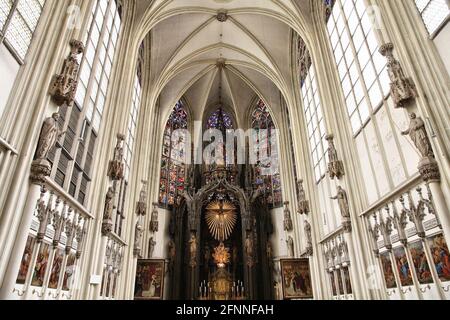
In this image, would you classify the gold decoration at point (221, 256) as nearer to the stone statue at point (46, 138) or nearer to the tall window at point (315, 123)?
the tall window at point (315, 123)

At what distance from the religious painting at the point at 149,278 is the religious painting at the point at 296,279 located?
5458mm

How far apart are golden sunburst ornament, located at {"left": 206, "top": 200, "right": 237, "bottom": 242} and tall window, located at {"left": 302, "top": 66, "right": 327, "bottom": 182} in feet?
25.8

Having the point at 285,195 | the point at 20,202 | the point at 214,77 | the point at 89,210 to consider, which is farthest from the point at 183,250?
the point at 20,202

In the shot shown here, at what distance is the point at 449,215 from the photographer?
6.09m

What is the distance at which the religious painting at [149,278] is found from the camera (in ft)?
45.3

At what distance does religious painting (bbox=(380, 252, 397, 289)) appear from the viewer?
8.32m

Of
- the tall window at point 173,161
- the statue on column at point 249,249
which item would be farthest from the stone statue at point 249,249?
the tall window at point 173,161

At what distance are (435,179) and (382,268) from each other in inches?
143

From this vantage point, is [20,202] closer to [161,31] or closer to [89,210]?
[89,210]

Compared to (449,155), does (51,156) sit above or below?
above

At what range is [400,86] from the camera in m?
7.18

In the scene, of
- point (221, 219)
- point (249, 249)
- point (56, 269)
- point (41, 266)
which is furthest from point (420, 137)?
point (221, 219)

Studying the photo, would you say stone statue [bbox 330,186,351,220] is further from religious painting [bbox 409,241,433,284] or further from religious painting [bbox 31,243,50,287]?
religious painting [bbox 31,243,50,287]

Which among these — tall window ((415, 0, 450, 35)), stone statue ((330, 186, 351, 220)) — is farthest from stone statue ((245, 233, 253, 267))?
tall window ((415, 0, 450, 35))
